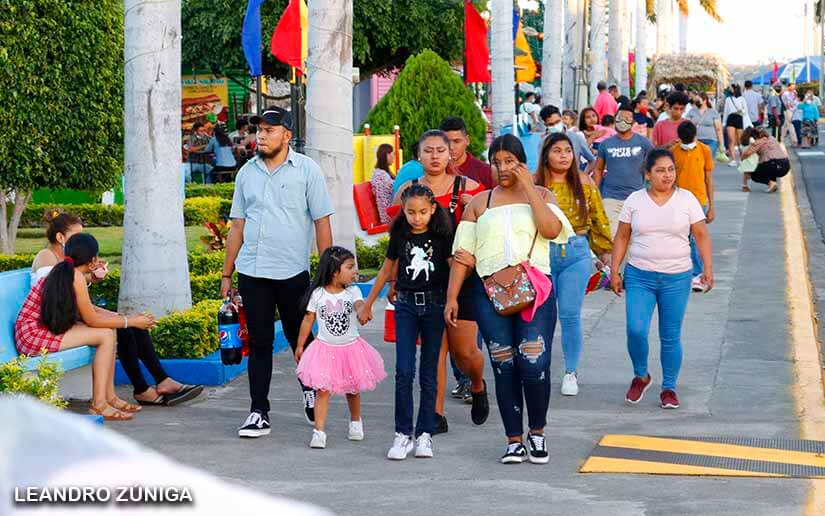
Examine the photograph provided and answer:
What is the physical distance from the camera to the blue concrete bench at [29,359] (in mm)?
8086

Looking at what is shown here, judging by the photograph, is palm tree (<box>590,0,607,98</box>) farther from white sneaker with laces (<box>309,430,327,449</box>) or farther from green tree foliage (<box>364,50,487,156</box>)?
white sneaker with laces (<box>309,430,327,449</box>)

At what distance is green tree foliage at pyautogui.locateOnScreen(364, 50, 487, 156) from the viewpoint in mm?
21141

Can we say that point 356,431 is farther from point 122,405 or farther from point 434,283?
point 122,405

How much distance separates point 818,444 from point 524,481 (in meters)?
1.71

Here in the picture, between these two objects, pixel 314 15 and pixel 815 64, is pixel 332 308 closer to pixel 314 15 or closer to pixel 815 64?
pixel 314 15

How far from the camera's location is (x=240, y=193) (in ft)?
26.4

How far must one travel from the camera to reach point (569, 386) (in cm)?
897

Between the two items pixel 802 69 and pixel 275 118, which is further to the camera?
pixel 802 69

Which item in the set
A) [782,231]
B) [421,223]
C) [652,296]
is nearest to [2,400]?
[421,223]

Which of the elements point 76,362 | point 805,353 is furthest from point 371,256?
point 76,362

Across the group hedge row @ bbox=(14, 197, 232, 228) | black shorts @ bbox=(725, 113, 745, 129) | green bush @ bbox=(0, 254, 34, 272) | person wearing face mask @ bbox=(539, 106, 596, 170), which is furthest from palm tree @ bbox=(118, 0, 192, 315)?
black shorts @ bbox=(725, 113, 745, 129)

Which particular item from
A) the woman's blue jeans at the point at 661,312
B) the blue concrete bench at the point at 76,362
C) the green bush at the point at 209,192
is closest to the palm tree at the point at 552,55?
the green bush at the point at 209,192

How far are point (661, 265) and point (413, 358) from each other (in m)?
1.95

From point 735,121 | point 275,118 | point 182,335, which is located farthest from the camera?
point 735,121
